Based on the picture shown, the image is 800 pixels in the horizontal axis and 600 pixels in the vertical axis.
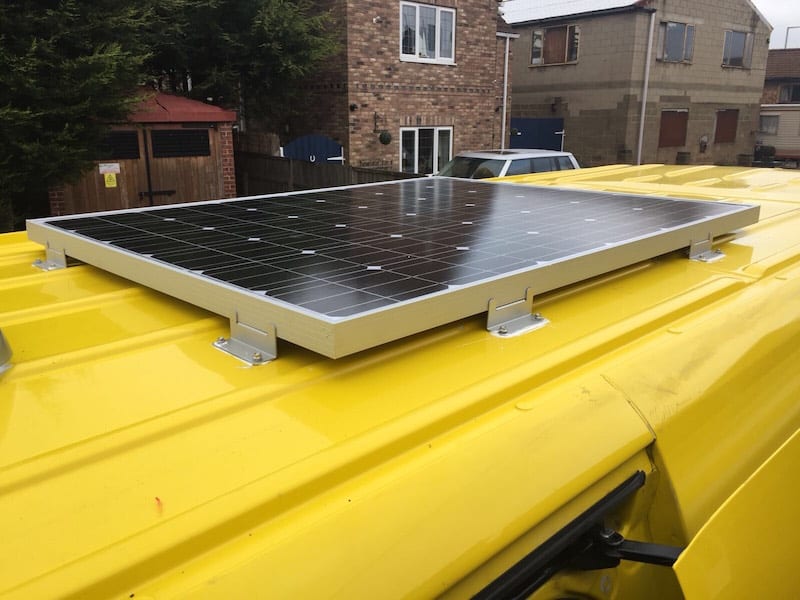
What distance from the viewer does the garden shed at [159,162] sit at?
1197 cm

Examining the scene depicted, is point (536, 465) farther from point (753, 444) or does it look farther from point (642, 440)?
point (753, 444)

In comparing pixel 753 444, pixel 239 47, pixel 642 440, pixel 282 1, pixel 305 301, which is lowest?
pixel 753 444

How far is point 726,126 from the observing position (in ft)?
Result: 106

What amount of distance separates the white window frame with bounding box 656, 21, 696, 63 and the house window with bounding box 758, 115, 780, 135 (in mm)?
13553

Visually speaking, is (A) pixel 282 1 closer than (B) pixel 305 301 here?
No

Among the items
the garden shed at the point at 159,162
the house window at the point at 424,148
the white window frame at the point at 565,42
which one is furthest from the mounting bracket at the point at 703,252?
the white window frame at the point at 565,42

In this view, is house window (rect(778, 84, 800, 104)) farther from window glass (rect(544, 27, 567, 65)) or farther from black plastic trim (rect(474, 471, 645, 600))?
black plastic trim (rect(474, 471, 645, 600))

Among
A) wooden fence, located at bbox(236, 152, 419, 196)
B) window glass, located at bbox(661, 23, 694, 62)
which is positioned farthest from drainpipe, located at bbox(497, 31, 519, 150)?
window glass, located at bbox(661, 23, 694, 62)

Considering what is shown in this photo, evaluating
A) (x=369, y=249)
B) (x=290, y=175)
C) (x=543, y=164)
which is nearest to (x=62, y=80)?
(x=290, y=175)

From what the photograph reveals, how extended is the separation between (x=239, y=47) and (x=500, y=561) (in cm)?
1518

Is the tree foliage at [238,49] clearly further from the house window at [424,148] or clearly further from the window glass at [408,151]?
the house window at [424,148]

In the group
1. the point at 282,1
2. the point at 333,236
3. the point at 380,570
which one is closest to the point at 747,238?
the point at 333,236

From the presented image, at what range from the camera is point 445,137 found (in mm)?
21047

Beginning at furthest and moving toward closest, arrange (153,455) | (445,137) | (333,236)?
(445,137)
(333,236)
(153,455)
